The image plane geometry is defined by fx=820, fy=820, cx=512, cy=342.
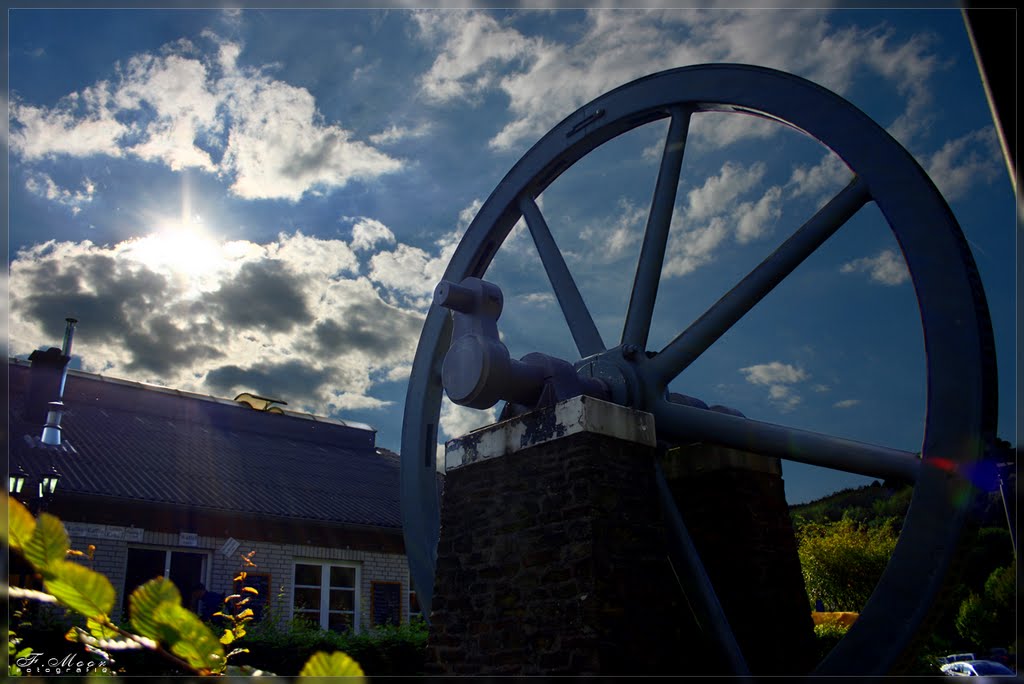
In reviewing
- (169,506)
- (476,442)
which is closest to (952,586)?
(476,442)

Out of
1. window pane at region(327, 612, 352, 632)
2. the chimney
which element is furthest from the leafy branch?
window pane at region(327, 612, 352, 632)

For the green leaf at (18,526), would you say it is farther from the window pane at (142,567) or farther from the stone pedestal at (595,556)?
the window pane at (142,567)

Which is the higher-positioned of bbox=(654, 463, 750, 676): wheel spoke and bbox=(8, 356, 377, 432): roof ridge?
bbox=(8, 356, 377, 432): roof ridge

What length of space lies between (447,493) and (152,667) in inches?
139

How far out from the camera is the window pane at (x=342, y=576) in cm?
1342

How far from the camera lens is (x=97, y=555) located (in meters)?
11.1

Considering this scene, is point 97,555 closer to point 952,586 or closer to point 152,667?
point 152,667

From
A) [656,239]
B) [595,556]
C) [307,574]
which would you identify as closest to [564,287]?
[656,239]

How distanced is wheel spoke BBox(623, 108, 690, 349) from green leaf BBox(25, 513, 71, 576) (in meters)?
5.29

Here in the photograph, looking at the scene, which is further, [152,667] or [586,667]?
[152,667]

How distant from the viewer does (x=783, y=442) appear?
4.95 meters

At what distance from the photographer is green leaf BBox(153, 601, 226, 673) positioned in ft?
2.80

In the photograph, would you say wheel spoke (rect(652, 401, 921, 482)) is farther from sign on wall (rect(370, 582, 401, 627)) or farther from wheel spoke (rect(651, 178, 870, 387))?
sign on wall (rect(370, 582, 401, 627))

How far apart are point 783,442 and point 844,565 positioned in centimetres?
2090
